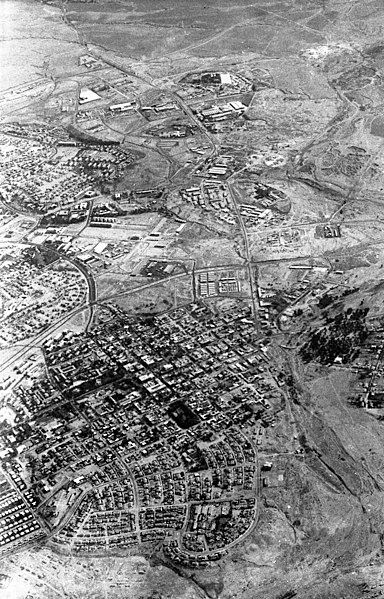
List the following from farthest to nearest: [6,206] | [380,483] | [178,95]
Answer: [178,95] < [6,206] < [380,483]

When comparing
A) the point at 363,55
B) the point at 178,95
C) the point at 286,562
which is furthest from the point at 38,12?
the point at 286,562

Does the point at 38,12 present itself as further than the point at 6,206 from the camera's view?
Yes

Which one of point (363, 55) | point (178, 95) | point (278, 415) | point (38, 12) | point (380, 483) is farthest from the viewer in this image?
point (38, 12)

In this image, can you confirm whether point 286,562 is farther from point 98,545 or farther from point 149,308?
point 149,308

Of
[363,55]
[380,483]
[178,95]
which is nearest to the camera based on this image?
[380,483]

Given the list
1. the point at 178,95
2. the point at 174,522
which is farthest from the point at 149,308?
the point at 178,95

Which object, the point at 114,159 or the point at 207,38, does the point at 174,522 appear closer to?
the point at 114,159
